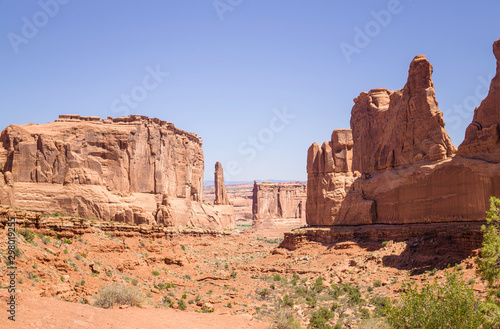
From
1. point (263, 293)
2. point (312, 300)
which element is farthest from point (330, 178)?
point (312, 300)

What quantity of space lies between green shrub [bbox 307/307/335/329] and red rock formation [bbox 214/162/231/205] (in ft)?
213

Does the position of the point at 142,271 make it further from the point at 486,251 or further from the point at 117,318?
the point at 486,251

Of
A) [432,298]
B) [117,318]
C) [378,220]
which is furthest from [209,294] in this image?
[378,220]

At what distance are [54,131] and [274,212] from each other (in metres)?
84.6

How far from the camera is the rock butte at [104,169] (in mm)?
47812

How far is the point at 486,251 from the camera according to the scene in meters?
17.0

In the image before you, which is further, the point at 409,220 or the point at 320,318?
the point at 409,220

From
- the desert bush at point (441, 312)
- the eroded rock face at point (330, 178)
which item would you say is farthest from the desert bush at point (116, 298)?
the eroded rock face at point (330, 178)

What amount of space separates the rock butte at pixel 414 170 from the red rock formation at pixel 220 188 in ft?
124

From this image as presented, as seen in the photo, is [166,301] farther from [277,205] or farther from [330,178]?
[277,205]

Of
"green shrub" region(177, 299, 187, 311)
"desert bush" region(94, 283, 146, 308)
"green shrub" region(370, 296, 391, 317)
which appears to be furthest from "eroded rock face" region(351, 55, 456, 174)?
"desert bush" region(94, 283, 146, 308)

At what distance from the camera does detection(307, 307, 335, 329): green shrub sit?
71.2 ft

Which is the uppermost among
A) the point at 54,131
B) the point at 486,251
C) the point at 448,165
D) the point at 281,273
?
the point at 54,131

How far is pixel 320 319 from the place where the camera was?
22.5 meters
